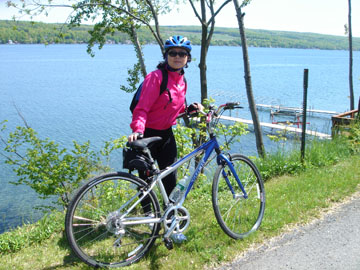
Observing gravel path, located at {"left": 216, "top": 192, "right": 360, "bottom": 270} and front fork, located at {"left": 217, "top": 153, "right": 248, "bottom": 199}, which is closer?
gravel path, located at {"left": 216, "top": 192, "right": 360, "bottom": 270}

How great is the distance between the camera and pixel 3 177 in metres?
19.0

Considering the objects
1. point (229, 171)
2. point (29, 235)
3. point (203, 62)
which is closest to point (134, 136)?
point (229, 171)

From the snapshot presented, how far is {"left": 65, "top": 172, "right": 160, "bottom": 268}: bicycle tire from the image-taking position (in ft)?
10.0

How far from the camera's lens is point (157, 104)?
352 centimetres

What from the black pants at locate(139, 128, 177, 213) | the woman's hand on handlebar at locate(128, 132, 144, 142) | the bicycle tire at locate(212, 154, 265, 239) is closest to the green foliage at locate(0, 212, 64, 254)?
the black pants at locate(139, 128, 177, 213)

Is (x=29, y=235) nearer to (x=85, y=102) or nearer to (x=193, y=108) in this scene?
(x=193, y=108)

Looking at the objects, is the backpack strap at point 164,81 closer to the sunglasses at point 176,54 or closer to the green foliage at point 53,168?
the sunglasses at point 176,54

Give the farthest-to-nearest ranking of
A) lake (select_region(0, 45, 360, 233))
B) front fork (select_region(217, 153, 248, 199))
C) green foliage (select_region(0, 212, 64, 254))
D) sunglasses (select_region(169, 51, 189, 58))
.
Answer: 1. lake (select_region(0, 45, 360, 233))
2. front fork (select_region(217, 153, 248, 199))
3. green foliage (select_region(0, 212, 64, 254))
4. sunglasses (select_region(169, 51, 189, 58))

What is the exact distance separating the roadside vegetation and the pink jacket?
124 cm

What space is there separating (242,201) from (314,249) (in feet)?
2.94

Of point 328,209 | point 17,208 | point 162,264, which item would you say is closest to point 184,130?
point 328,209

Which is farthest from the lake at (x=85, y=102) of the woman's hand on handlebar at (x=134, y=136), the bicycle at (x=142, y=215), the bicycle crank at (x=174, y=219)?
the woman's hand on handlebar at (x=134, y=136)

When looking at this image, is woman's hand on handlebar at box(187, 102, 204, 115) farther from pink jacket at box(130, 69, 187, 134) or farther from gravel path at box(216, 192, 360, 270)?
gravel path at box(216, 192, 360, 270)

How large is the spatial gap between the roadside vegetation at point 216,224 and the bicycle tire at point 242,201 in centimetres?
12
